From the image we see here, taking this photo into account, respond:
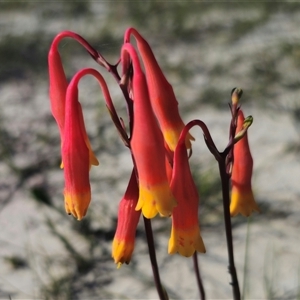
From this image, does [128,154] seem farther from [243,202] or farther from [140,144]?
[140,144]

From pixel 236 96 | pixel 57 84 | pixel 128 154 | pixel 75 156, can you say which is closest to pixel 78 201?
pixel 75 156

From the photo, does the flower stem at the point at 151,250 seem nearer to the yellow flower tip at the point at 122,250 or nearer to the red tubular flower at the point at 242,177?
the yellow flower tip at the point at 122,250

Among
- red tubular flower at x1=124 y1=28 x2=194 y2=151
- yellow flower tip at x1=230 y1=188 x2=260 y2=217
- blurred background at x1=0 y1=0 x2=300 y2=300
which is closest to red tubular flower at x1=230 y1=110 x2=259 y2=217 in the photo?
yellow flower tip at x1=230 y1=188 x2=260 y2=217

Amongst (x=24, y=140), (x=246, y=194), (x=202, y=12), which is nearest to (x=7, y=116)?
(x=24, y=140)

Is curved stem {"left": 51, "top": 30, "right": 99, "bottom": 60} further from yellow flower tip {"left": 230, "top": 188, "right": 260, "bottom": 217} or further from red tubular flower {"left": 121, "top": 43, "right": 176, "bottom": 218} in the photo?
yellow flower tip {"left": 230, "top": 188, "right": 260, "bottom": 217}

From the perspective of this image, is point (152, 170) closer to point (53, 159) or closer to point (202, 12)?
point (53, 159)
